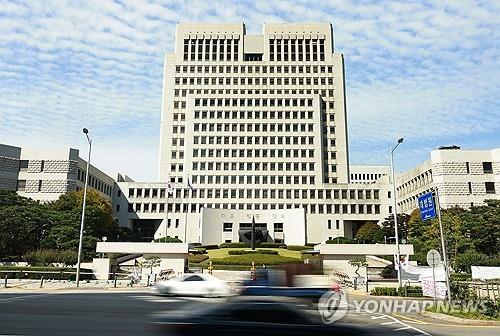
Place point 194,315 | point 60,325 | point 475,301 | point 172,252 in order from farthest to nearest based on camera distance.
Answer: point 172,252 < point 475,301 < point 60,325 < point 194,315

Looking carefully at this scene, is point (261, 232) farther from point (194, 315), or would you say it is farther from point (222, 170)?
point (194, 315)

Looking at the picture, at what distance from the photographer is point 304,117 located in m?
106

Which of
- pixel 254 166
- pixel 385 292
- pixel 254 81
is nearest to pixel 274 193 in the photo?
pixel 254 166

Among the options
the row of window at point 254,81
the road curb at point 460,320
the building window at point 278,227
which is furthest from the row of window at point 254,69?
the road curb at point 460,320

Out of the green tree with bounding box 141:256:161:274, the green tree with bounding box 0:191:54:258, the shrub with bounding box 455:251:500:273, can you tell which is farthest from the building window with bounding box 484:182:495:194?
the green tree with bounding box 0:191:54:258

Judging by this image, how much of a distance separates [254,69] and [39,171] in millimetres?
58835

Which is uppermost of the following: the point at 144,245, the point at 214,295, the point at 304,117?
the point at 304,117

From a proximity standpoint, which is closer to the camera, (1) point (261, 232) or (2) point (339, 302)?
(2) point (339, 302)

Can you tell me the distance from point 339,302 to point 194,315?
11.0 ft

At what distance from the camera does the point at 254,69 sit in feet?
374

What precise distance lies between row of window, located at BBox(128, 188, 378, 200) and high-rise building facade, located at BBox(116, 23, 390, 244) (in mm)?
236

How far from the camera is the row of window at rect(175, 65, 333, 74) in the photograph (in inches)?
4493

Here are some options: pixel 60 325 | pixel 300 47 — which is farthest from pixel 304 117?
pixel 60 325

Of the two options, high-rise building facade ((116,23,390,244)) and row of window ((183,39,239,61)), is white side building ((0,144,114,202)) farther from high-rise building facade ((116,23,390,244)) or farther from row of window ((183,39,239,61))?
row of window ((183,39,239,61))
